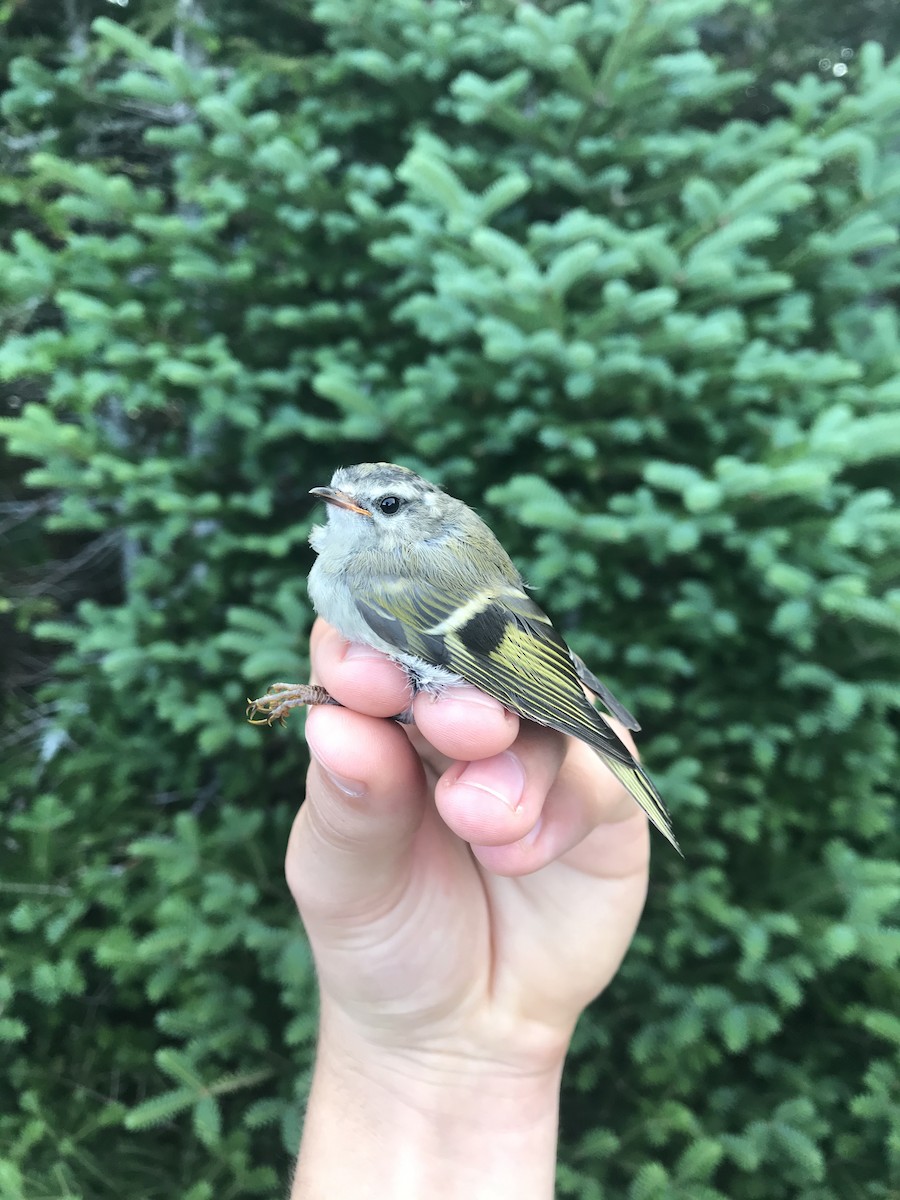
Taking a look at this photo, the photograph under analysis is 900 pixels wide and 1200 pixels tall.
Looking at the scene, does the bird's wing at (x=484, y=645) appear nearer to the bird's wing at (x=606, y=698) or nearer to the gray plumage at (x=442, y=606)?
the gray plumage at (x=442, y=606)

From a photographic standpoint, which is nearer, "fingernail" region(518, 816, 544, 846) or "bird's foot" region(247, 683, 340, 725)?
"fingernail" region(518, 816, 544, 846)

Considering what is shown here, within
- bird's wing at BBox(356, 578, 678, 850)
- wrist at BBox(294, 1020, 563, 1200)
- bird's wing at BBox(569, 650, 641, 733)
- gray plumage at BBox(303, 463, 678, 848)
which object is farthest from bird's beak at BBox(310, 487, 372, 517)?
wrist at BBox(294, 1020, 563, 1200)

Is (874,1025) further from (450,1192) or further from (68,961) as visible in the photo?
(68,961)

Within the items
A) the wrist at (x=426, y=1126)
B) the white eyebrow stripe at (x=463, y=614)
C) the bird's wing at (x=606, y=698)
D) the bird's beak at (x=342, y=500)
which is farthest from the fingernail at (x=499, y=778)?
the wrist at (x=426, y=1126)

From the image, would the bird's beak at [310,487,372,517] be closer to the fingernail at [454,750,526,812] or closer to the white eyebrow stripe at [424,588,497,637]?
the white eyebrow stripe at [424,588,497,637]

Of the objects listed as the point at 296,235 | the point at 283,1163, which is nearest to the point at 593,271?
the point at 296,235

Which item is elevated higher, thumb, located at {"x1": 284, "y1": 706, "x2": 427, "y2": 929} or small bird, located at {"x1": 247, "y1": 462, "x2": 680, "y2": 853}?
small bird, located at {"x1": 247, "y1": 462, "x2": 680, "y2": 853}
